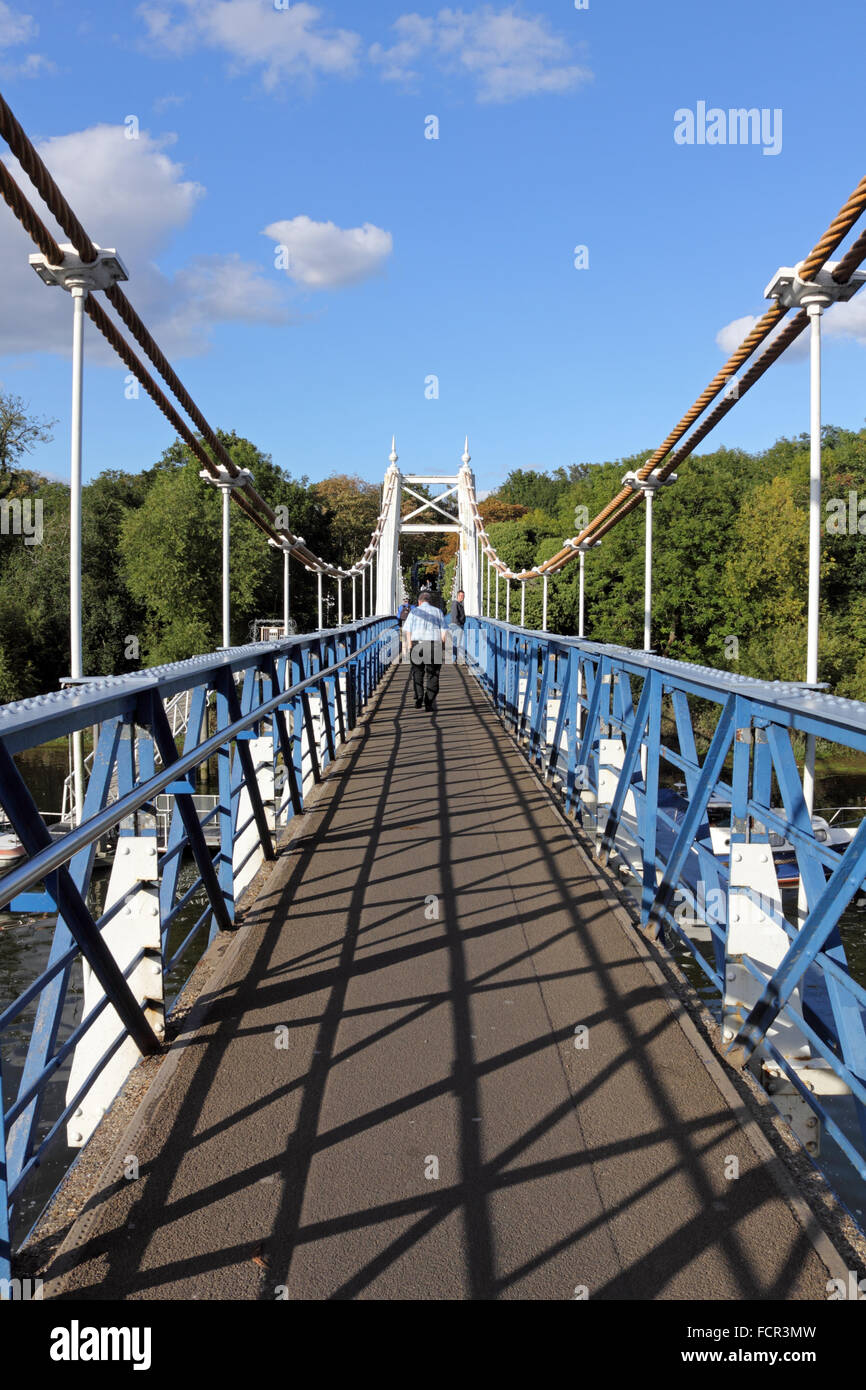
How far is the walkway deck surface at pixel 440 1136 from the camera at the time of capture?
6.33ft

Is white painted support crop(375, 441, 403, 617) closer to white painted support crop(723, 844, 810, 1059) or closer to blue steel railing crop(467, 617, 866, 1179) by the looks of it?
blue steel railing crop(467, 617, 866, 1179)

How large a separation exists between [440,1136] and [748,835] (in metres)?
1.04

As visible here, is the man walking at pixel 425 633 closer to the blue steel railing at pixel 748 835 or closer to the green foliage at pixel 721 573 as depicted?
the blue steel railing at pixel 748 835

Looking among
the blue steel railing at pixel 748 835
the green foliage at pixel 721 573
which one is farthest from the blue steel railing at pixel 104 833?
the green foliage at pixel 721 573

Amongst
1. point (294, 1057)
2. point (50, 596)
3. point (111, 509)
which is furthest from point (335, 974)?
point (111, 509)

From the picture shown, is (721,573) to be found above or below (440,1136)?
above

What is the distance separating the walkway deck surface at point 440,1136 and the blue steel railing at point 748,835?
222 millimetres

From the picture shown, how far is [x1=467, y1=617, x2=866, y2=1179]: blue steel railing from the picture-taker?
7.13 feet

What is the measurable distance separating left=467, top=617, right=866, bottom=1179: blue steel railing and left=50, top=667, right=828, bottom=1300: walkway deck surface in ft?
0.73

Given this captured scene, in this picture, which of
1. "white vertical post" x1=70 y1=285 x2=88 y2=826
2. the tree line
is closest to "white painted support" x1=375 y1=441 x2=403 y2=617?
the tree line

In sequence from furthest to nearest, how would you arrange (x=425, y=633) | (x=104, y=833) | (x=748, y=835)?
(x=425, y=633)
(x=748, y=835)
(x=104, y=833)

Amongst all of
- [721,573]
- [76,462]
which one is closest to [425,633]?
[76,462]

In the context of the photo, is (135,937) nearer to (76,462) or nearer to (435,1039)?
(435,1039)

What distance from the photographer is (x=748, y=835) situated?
9.40 ft
